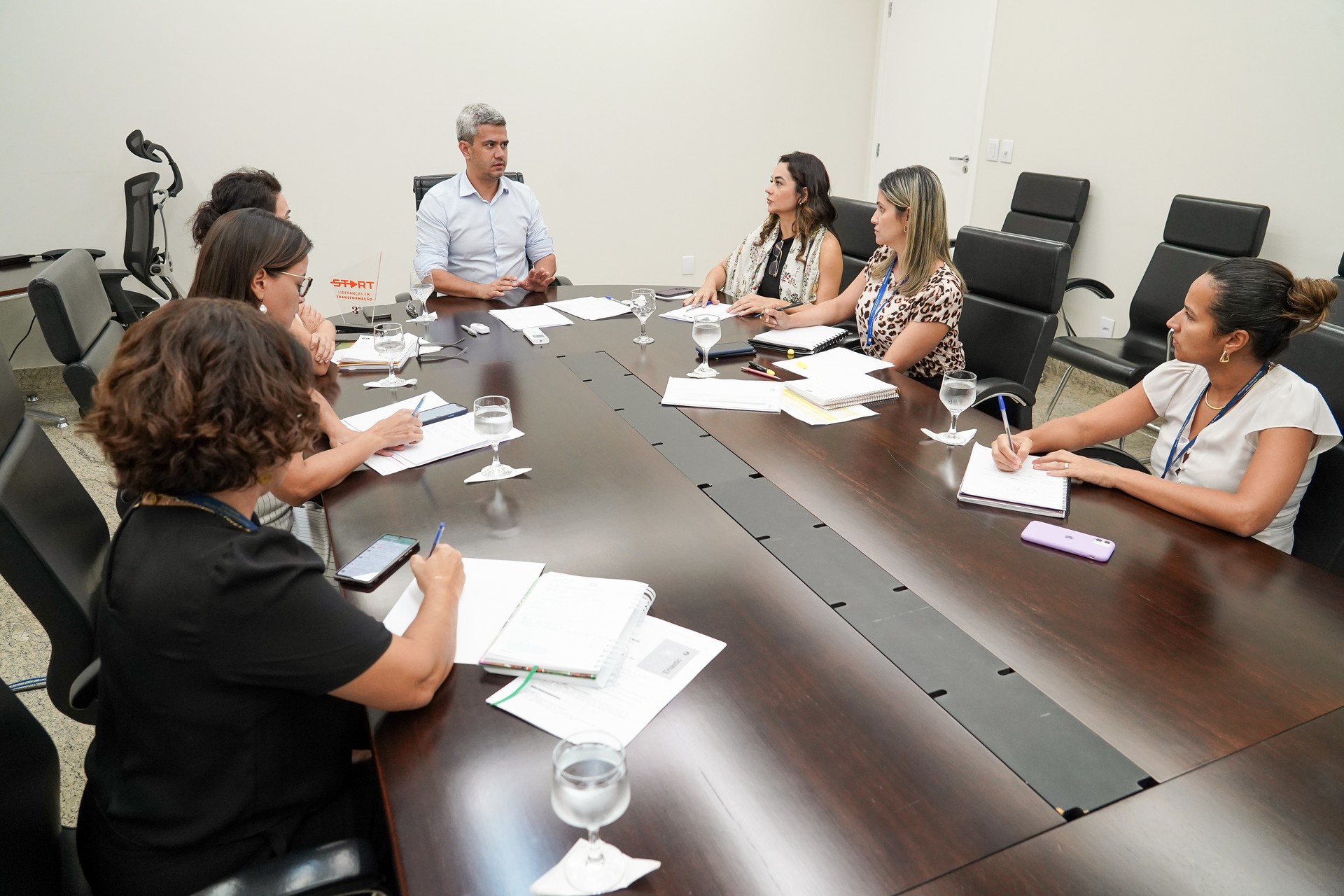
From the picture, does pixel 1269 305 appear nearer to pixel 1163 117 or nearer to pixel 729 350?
pixel 729 350

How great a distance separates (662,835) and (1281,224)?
3.92m

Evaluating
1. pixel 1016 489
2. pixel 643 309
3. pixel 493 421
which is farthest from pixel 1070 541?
pixel 643 309

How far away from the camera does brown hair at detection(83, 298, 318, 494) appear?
38.3 inches

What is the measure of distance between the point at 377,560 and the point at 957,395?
1230 mm

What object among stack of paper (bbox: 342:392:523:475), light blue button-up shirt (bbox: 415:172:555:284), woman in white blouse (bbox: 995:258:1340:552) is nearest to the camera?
woman in white blouse (bbox: 995:258:1340:552)

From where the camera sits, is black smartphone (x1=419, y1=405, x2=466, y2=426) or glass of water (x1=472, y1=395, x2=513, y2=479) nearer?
glass of water (x1=472, y1=395, x2=513, y2=479)

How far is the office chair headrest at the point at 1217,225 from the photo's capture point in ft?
11.1

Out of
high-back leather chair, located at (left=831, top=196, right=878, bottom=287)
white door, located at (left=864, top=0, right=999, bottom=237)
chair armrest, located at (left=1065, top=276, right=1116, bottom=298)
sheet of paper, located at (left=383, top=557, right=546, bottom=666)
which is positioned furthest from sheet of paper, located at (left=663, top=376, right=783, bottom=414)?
white door, located at (left=864, top=0, right=999, bottom=237)

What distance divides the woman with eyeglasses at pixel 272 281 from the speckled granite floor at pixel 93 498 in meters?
0.44

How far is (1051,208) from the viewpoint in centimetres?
442

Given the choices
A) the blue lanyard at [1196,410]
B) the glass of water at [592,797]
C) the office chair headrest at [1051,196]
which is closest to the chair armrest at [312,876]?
the glass of water at [592,797]

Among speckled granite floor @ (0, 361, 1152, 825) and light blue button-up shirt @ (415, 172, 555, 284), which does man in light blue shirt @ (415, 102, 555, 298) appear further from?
speckled granite floor @ (0, 361, 1152, 825)

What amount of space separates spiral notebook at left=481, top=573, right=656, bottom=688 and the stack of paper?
50 centimetres

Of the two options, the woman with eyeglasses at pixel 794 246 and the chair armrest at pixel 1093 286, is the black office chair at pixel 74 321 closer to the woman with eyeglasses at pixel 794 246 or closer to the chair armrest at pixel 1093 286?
the woman with eyeglasses at pixel 794 246
